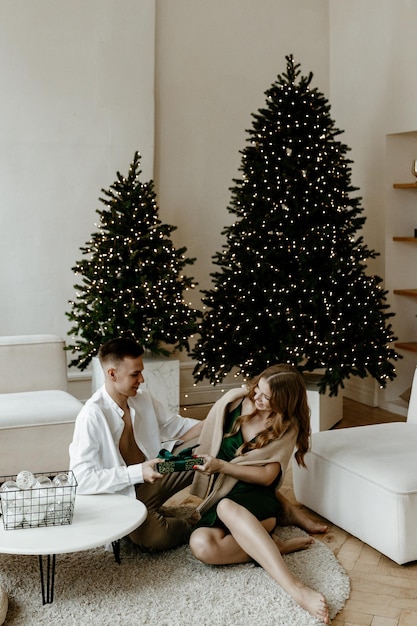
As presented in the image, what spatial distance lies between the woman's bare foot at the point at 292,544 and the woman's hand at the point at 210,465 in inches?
19.4

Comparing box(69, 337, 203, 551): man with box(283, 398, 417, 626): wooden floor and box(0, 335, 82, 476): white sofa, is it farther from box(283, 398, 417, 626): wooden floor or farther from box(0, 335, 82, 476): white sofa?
box(0, 335, 82, 476): white sofa

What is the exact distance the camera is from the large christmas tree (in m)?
5.53

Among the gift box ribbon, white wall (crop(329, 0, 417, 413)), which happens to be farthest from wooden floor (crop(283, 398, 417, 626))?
white wall (crop(329, 0, 417, 413))

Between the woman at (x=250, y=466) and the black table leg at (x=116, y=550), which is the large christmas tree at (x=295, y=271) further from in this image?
the black table leg at (x=116, y=550)

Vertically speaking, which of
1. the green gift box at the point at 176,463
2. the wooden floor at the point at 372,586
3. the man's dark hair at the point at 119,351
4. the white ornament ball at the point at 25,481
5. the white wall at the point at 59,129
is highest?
the white wall at the point at 59,129

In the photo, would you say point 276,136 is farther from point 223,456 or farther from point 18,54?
point 223,456

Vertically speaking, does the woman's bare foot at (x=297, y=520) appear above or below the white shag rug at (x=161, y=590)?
above

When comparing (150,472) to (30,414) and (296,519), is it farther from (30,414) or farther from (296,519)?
(30,414)

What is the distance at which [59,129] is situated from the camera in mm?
6336

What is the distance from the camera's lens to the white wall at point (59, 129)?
20.4 feet

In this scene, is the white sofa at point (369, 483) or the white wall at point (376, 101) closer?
the white sofa at point (369, 483)

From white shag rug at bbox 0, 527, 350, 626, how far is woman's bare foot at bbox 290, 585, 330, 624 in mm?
26

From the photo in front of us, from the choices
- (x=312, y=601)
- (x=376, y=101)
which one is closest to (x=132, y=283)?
(x=376, y=101)

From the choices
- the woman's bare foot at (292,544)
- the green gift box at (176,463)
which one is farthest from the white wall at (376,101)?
the green gift box at (176,463)
